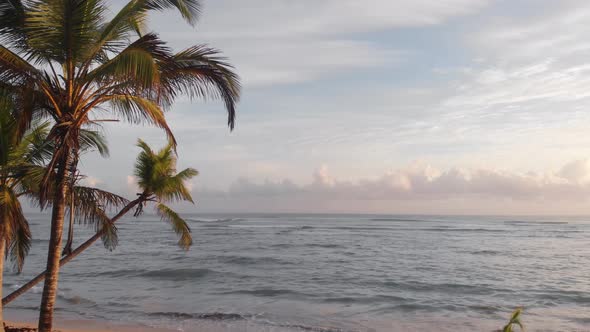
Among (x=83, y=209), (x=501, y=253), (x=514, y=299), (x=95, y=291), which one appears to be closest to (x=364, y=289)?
(x=514, y=299)

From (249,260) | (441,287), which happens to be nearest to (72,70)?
(441,287)

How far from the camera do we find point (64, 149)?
6023mm

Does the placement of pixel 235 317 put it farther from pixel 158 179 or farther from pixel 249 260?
pixel 249 260

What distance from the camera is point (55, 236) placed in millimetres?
6301

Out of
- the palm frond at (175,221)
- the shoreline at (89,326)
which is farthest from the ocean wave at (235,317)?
the palm frond at (175,221)

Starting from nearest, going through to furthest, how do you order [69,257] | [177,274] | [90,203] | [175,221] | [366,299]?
[90,203] < [69,257] < [175,221] < [366,299] < [177,274]

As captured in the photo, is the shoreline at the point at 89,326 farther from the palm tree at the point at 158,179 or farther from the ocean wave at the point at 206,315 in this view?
the palm tree at the point at 158,179

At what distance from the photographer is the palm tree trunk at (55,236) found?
622cm

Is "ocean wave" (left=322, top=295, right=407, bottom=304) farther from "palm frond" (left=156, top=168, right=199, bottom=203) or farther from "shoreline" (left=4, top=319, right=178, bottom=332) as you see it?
"palm frond" (left=156, top=168, right=199, bottom=203)

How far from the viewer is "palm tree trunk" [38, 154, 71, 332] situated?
6.22m

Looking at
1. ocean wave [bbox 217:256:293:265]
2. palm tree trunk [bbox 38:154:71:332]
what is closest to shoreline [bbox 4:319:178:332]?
palm tree trunk [bbox 38:154:71:332]

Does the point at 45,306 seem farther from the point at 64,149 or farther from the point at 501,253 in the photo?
the point at 501,253

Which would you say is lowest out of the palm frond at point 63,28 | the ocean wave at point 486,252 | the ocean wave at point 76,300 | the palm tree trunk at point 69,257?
the ocean wave at point 76,300

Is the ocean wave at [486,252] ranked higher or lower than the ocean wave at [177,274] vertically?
higher
